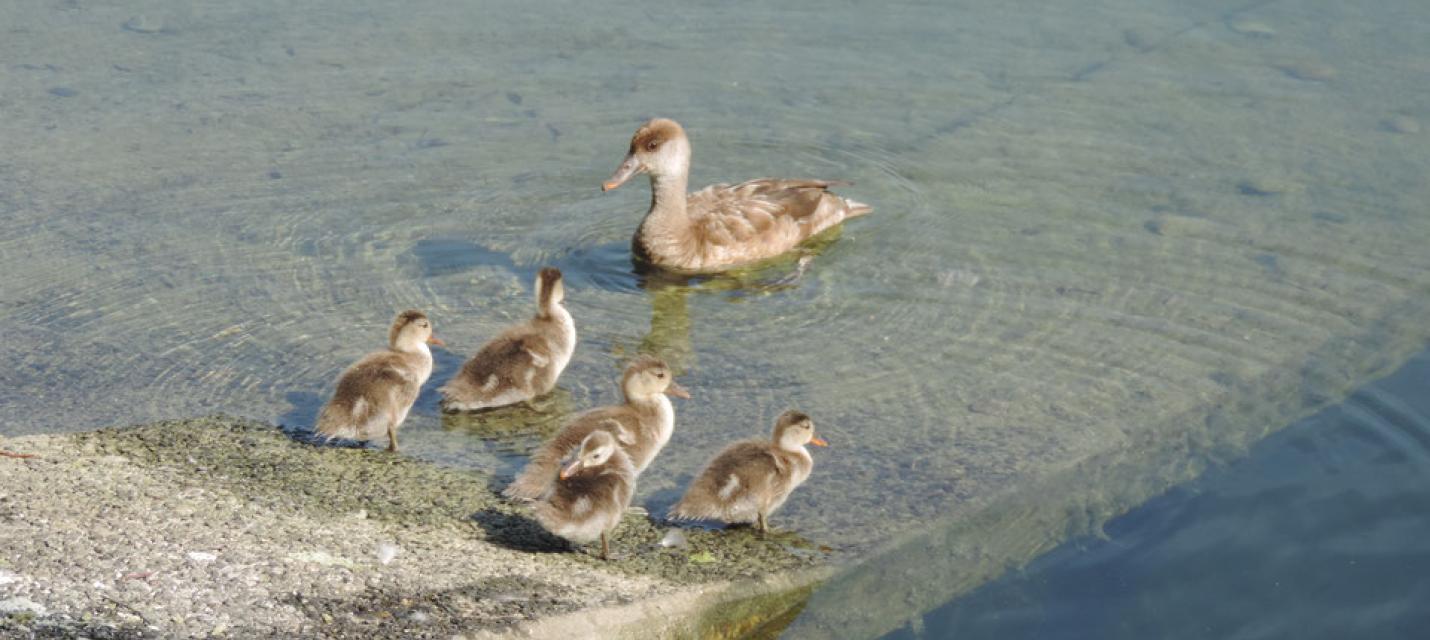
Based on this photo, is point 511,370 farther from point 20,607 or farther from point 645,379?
point 20,607

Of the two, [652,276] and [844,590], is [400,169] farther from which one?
[844,590]

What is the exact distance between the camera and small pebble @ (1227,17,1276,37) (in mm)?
14102

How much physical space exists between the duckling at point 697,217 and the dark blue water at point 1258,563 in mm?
3762

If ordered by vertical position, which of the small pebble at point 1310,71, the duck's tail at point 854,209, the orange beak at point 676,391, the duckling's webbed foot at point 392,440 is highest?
the small pebble at point 1310,71

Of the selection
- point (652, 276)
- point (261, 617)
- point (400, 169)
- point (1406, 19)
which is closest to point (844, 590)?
point (261, 617)

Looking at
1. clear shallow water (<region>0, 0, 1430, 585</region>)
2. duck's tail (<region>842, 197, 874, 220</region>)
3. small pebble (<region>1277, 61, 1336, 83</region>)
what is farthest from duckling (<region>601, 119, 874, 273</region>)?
small pebble (<region>1277, 61, 1336, 83</region>)

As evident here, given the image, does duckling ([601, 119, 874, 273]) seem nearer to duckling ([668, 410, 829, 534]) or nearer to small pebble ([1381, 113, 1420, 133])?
duckling ([668, 410, 829, 534])

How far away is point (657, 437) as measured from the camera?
7.20 meters

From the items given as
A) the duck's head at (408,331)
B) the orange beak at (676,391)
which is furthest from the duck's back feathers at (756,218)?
the duck's head at (408,331)

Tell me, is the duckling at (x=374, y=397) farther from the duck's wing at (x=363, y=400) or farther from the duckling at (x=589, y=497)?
the duckling at (x=589, y=497)

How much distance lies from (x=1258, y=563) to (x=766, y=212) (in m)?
4.57

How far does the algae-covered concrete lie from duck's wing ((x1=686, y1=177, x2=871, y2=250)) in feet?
12.0

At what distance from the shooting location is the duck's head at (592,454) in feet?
20.7

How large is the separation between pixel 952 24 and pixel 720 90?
8.38 feet
